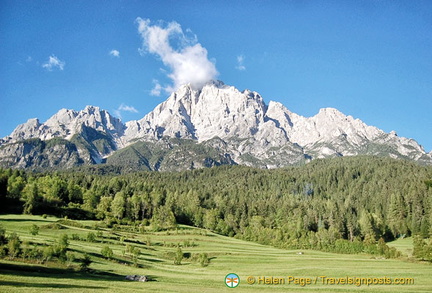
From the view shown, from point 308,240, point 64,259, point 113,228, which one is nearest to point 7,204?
point 113,228

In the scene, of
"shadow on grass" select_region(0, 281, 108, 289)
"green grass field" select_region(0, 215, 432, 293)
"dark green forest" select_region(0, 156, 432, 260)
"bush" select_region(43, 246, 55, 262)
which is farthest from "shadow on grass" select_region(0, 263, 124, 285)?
"dark green forest" select_region(0, 156, 432, 260)

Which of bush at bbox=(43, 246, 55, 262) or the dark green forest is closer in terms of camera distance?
bush at bbox=(43, 246, 55, 262)

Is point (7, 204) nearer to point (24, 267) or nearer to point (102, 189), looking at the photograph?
point (102, 189)

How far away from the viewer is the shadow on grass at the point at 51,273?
124 feet

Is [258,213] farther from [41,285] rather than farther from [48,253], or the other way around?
[41,285]

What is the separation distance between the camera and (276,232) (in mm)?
134125

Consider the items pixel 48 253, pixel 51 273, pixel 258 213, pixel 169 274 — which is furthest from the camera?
pixel 258 213

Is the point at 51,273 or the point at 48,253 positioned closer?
the point at 51,273

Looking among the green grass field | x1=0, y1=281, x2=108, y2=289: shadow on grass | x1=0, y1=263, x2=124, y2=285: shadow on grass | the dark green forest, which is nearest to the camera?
x1=0, y1=281, x2=108, y2=289: shadow on grass

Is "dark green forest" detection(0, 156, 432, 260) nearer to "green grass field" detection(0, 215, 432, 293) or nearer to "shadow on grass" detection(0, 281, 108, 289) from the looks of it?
"green grass field" detection(0, 215, 432, 293)

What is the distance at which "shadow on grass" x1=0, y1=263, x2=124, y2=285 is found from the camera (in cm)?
3785

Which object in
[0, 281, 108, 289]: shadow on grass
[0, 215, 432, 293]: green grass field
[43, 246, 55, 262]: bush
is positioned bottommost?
[0, 215, 432, 293]: green grass field

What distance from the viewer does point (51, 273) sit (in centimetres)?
4116

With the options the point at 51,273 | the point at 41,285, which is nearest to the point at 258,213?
the point at 51,273
